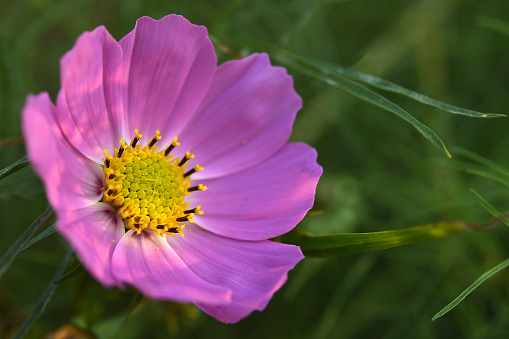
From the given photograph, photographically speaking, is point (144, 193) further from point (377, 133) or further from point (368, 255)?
point (377, 133)

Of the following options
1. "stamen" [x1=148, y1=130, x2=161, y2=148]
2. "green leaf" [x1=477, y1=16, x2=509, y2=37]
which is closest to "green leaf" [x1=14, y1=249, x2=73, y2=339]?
"stamen" [x1=148, y1=130, x2=161, y2=148]

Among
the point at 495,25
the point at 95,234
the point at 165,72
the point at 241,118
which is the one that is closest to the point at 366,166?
the point at 495,25

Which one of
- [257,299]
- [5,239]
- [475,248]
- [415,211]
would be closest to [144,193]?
[257,299]

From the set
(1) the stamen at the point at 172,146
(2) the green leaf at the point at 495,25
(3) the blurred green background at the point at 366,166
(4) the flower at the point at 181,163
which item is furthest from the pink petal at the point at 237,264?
(2) the green leaf at the point at 495,25

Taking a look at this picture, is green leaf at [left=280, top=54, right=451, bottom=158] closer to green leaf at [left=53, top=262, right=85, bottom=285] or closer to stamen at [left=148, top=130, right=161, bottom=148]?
stamen at [left=148, top=130, right=161, bottom=148]

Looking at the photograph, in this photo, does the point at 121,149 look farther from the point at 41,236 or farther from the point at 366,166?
the point at 366,166

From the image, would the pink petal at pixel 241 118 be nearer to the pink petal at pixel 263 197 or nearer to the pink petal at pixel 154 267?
the pink petal at pixel 263 197

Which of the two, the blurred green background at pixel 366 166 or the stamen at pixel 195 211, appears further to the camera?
the blurred green background at pixel 366 166
